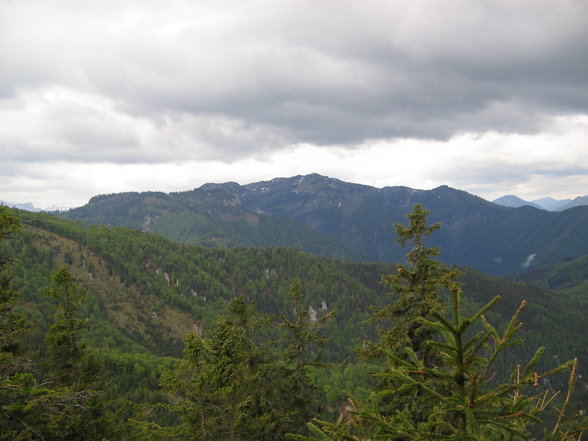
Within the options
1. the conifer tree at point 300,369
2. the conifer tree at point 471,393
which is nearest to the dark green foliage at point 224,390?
the conifer tree at point 300,369

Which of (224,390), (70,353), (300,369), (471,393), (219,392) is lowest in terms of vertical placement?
(300,369)

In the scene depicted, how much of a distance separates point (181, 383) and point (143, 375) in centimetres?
12059

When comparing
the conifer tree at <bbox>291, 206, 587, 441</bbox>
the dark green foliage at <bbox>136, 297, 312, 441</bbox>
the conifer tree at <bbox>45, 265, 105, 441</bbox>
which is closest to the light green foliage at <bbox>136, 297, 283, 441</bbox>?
the dark green foliage at <bbox>136, 297, 312, 441</bbox>

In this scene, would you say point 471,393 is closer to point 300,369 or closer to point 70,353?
point 300,369

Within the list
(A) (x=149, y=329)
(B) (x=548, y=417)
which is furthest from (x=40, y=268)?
(B) (x=548, y=417)

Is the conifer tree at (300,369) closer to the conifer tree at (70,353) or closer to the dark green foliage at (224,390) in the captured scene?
the dark green foliage at (224,390)

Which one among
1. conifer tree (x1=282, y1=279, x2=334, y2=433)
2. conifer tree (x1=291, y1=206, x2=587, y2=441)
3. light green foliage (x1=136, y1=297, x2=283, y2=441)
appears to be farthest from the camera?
conifer tree (x1=282, y1=279, x2=334, y2=433)

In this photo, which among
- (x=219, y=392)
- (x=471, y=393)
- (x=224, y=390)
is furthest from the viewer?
(x=219, y=392)

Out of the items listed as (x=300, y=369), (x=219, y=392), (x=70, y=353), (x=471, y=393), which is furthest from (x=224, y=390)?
(x=471, y=393)

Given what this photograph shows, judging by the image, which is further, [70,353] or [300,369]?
[70,353]

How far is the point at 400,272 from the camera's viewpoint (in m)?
17.6

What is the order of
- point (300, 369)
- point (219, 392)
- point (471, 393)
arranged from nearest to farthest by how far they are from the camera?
point (471, 393)
point (219, 392)
point (300, 369)

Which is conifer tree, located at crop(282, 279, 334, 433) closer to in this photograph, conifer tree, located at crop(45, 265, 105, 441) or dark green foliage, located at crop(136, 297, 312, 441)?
dark green foliage, located at crop(136, 297, 312, 441)

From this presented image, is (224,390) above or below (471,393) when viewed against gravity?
below
